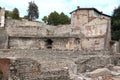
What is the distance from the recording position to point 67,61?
2455cm

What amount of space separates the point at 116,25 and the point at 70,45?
12.5 m

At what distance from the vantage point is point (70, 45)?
35.6 m

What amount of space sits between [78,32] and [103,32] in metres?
3.53

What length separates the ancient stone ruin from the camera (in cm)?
2338

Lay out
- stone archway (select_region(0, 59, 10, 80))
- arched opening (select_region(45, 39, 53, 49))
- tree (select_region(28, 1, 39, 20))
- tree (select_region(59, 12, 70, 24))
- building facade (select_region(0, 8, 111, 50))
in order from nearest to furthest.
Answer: stone archway (select_region(0, 59, 10, 80)), building facade (select_region(0, 8, 111, 50)), arched opening (select_region(45, 39, 53, 49)), tree (select_region(59, 12, 70, 24)), tree (select_region(28, 1, 39, 20))

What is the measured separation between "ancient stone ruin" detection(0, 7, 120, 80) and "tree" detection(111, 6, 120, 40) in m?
4.82

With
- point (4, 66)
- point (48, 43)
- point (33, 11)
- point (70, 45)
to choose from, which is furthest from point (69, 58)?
point (33, 11)

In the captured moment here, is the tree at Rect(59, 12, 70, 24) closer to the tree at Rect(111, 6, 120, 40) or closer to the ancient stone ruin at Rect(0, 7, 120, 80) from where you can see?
the tree at Rect(111, 6, 120, 40)

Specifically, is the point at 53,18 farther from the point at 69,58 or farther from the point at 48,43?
the point at 69,58

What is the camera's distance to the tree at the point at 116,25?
4446 centimetres

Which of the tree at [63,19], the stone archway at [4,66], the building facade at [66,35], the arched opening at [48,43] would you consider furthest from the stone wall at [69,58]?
the tree at [63,19]

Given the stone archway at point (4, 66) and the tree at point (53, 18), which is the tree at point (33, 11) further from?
the stone archway at point (4, 66)

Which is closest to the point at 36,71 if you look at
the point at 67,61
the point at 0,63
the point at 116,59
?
the point at 0,63

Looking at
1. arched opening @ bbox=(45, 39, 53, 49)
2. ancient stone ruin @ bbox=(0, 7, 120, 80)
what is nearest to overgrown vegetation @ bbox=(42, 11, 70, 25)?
ancient stone ruin @ bbox=(0, 7, 120, 80)
